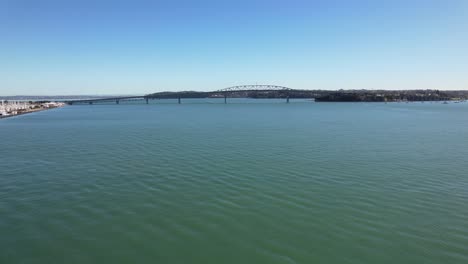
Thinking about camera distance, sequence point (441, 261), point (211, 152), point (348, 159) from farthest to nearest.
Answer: point (211, 152), point (348, 159), point (441, 261)

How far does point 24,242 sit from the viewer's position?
252 inches

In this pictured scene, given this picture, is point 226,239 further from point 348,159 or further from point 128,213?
point 348,159

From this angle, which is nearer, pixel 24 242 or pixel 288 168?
pixel 24 242

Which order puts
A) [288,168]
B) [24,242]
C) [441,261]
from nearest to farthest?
[441,261] < [24,242] < [288,168]

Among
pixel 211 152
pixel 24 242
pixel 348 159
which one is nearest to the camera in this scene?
pixel 24 242

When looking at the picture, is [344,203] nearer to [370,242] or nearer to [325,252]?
[370,242]

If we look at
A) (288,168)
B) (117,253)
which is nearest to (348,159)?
(288,168)

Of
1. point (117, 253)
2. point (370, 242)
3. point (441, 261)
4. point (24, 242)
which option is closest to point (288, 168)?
point (370, 242)

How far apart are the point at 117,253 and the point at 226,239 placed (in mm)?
2220

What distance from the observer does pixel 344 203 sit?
8266 millimetres

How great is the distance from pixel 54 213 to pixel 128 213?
1.95 m

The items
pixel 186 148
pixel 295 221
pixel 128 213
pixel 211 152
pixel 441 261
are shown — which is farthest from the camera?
pixel 186 148

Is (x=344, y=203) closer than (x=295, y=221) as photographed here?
No

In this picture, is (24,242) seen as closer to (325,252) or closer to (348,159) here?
(325,252)
